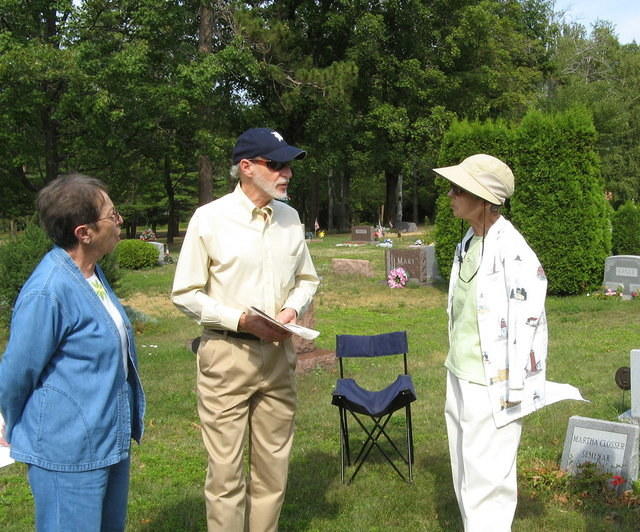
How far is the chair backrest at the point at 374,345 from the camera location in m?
5.50

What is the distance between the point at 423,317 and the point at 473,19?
85.0ft

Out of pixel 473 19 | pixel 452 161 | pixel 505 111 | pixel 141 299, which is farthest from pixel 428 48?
pixel 141 299

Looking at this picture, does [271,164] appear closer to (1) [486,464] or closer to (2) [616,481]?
(1) [486,464]

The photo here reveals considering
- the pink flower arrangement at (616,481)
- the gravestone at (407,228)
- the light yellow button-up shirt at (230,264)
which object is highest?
the light yellow button-up shirt at (230,264)

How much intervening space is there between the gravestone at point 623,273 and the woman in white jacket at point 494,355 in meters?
10.8

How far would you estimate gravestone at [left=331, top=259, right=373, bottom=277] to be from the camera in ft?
58.8

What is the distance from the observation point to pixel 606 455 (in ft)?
15.3

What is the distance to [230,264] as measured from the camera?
135 inches

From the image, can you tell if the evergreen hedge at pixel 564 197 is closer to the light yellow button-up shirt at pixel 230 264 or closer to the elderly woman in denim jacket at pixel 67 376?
the light yellow button-up shirt at pixel 230 264

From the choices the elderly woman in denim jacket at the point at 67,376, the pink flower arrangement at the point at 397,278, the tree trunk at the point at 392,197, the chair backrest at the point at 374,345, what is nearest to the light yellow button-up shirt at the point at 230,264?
the elderly woman in denim jacket at the point at 67,376

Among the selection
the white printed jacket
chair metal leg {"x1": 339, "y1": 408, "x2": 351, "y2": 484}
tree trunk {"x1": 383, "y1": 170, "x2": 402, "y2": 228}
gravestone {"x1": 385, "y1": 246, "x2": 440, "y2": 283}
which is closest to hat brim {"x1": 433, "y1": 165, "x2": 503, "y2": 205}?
the white printed jacket

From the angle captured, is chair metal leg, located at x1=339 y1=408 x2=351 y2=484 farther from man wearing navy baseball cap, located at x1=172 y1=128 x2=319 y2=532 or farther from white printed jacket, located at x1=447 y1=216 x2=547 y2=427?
white printed jacket, located at x1=447 y1=216 x2=547 y2=427

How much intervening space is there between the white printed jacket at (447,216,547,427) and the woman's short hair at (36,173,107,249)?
1806mm

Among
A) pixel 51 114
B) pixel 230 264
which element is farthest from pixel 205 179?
pixel 230 264
